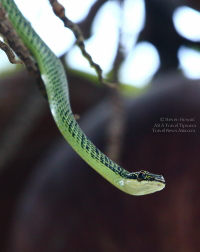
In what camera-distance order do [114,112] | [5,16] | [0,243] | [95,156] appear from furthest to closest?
[0,243] → [114,112] → [95,156] → [5,16]

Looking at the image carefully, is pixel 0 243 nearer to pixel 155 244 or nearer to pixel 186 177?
pixel 155 244

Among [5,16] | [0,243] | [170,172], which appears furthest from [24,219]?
[5,16]

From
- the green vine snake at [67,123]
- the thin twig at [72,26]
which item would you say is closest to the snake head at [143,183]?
the green vine snake at [67,123]

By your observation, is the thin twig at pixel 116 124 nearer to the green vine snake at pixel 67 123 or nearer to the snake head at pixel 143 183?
the green vine snake at pixel 67 123

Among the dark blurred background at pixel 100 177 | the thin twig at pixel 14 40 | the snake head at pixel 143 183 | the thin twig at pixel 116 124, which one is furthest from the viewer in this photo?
the dark blurred background at pixel 100 177

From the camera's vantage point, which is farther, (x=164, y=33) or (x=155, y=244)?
(x=164, y=33)

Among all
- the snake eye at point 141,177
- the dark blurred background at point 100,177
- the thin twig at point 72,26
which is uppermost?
the thin twig at point 72,26

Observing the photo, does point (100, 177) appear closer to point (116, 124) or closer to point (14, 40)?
point (116, 124)
